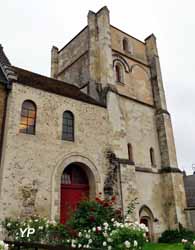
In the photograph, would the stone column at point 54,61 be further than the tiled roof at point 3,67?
Yes

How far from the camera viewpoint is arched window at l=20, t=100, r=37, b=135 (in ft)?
36.2

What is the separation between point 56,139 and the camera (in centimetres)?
1172

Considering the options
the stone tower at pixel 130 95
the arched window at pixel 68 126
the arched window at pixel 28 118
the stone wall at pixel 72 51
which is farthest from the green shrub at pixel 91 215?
the stone wall at pixel 72 51

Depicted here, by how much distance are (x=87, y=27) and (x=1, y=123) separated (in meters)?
11.8

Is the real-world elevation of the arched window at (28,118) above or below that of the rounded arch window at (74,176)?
above

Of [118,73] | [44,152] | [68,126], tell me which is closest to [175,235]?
[68,126]

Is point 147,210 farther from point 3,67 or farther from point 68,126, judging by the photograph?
point 3,67

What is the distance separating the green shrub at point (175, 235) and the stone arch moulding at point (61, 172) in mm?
6056

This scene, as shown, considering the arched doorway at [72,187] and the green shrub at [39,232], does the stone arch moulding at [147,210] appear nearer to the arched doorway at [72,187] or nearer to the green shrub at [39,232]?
the arched doorway at [72,187]

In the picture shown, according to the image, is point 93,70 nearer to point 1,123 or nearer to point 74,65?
point 74,65

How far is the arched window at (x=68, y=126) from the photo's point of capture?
40.5 feet

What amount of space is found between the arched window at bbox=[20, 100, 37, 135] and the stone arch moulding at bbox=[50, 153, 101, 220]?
215 centimetres

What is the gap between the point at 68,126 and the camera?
1266 centimetres

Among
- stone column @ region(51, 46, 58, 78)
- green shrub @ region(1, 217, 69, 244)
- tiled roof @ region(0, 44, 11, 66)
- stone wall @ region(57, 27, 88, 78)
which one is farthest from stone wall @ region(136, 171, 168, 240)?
stone column @ region(51, 46, 58, 78)
